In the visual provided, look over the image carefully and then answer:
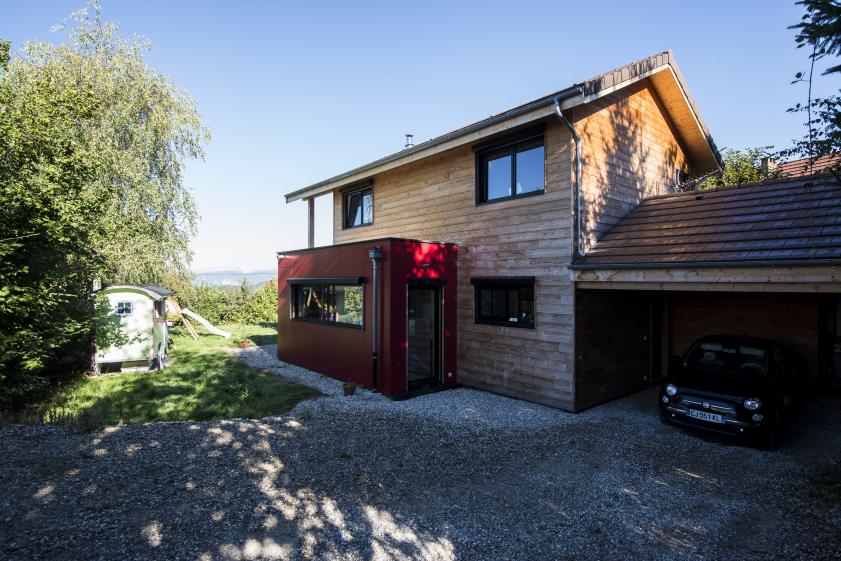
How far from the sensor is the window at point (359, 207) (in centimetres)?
1351

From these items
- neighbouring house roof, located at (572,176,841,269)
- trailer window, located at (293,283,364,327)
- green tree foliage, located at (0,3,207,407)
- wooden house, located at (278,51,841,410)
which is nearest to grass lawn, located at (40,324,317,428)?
green tree foliage, located at (0,3,207,407)

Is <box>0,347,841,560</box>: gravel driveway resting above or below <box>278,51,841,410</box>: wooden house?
below

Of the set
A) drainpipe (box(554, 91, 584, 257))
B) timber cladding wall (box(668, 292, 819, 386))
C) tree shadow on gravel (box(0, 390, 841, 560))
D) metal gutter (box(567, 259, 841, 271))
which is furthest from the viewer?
timber cladding wall (box(668, 292, 819, 386))

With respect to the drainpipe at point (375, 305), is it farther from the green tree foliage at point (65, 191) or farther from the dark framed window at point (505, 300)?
the green tree foliage at point (65, 191)

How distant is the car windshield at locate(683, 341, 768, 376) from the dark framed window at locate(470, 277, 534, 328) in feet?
9.77

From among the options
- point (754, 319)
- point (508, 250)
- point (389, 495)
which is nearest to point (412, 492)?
point (389, 495)

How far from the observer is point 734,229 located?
23.2 ft

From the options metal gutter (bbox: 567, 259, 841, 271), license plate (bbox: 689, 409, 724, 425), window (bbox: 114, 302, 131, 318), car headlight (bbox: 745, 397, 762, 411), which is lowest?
license plate (bbox: 689, 409, 724, 425)

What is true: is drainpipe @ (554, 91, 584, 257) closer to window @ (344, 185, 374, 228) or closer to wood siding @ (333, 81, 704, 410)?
wood siding @ (333, 81, 704, 410)

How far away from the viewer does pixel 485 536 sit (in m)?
4.08

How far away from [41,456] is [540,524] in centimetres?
620

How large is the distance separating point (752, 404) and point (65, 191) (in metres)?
12.5

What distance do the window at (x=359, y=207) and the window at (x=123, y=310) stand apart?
673cm

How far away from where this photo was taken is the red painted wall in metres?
9.03
